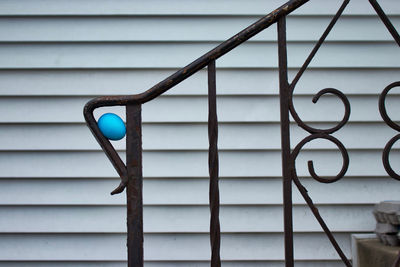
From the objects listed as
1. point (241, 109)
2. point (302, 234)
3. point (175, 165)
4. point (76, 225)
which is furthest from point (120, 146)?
point (302, 234)

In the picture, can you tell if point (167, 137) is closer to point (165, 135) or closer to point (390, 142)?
point (165, 135)

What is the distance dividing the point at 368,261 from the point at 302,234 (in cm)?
33

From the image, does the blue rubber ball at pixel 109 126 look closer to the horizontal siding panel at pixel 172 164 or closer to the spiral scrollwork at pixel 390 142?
the spiral scrollwork at pixel 390 142

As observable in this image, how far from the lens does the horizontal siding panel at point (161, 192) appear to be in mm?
2256

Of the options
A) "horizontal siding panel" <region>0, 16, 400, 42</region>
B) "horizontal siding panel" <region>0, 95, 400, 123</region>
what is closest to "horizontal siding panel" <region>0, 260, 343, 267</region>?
"horizontal siding panel" <region>0, 95, 400, 123</region>

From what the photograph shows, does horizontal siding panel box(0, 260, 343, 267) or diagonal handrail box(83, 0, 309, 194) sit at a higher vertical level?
diagonal handrail box(83, 0, 309, 194)

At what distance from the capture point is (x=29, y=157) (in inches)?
89.5

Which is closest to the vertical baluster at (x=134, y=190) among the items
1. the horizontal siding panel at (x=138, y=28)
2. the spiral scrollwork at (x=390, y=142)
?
the spiral scrollwork at (x=390, y=142)

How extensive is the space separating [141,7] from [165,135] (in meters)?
0.64

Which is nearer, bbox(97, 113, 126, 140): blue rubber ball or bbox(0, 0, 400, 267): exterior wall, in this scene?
bbox(97, 113, 126, 140): blue rubber ball

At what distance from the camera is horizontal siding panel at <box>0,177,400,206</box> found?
2.26 m

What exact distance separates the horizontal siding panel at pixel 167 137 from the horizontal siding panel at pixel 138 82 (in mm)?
165

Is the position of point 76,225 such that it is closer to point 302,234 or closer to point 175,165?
point 175,165

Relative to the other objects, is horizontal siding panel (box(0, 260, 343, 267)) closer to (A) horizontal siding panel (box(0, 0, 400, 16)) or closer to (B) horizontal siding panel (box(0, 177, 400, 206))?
(B) horizontal siding panel (box(0, 177, 400, 206))
